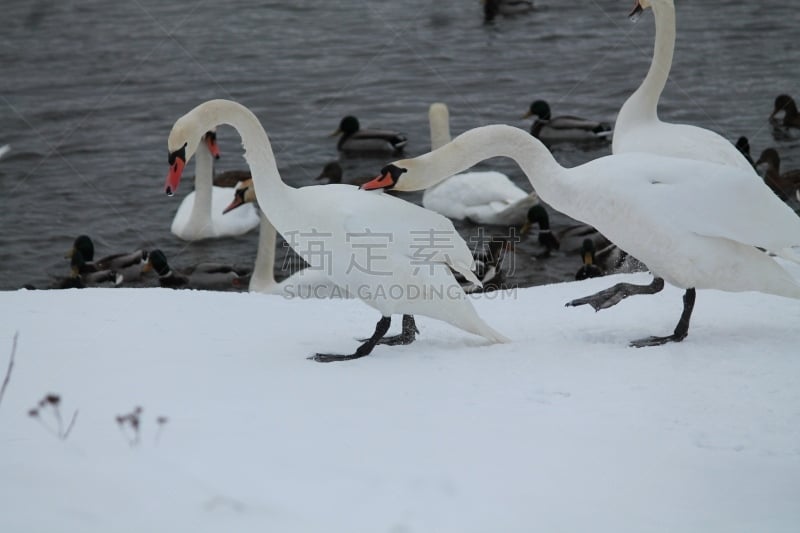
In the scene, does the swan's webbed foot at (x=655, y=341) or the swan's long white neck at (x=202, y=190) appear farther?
the swan's long white neck at (x=202, y=190)

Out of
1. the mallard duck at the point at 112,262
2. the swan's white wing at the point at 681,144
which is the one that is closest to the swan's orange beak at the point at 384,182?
the swan's white wing at the point at 681,144

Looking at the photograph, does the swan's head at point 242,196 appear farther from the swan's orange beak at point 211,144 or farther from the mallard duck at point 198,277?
the mallard duck at point 198,277

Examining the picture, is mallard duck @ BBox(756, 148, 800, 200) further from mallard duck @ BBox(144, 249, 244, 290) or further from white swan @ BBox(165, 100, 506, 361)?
white swan @ BBox(165, 100, 506, 361)

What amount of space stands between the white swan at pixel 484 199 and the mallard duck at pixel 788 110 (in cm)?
366

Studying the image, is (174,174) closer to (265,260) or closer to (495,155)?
(495,155)

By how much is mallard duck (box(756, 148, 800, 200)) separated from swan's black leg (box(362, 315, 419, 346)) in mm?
7052

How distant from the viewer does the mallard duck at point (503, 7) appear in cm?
1856

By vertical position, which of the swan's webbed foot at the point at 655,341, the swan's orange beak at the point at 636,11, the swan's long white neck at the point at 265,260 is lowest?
the swan's long white neck at the point at 265,260

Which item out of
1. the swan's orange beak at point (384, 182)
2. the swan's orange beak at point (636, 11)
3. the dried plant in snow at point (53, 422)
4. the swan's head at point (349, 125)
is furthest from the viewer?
the swan's head at point (349, 125)

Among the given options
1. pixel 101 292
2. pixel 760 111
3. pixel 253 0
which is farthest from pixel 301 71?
pixel 101 292

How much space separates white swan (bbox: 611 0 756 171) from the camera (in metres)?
6.65

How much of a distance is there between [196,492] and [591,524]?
112 centimetres

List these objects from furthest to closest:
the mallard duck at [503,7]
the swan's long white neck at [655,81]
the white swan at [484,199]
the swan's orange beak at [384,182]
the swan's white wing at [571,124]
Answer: the mallard duck at [503,7] → the swan's white wing at [571,124] → the white swan at [484,199] → the swan's long white neck at [655,81] → the swan's orange beak at [384,182]

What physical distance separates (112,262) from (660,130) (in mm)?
5721
